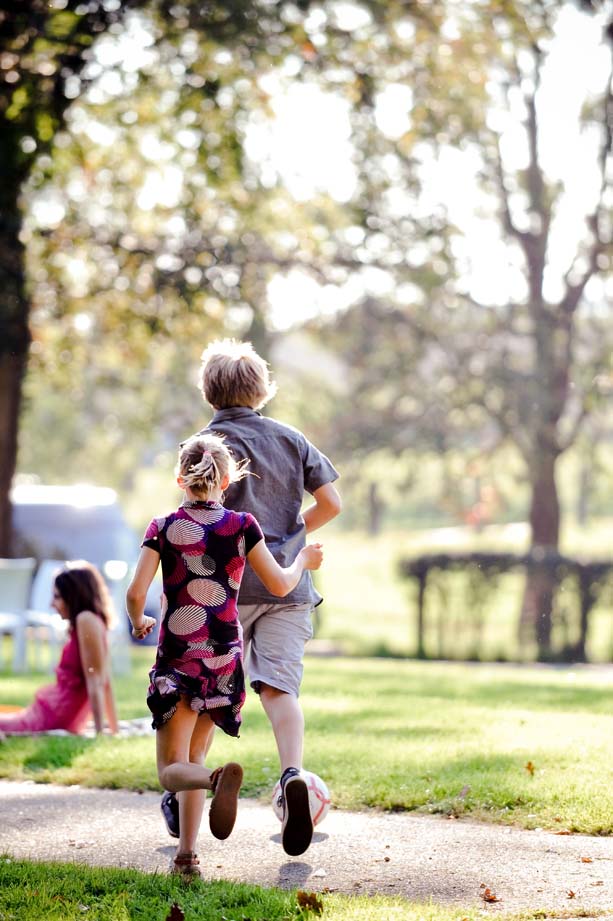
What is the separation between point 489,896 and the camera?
3.92m

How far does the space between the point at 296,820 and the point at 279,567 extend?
80 centimetres

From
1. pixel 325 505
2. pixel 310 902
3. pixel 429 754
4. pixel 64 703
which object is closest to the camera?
pixel 310 902

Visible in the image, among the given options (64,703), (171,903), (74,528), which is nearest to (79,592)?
→ (64,703)

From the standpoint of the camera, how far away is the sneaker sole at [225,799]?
12.9 feet

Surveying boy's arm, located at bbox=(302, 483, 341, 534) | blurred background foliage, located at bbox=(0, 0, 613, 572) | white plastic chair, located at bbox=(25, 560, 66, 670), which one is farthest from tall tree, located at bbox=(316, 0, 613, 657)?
boy's arm, located at bbox=(302, 483, 341, 534)

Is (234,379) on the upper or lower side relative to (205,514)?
upper

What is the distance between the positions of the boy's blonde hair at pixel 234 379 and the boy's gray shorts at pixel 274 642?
0.73m

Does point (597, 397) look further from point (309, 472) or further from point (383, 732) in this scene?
point (309, 472)

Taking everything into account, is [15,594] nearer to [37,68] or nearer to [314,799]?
[37,68]

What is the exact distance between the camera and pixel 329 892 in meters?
4.00

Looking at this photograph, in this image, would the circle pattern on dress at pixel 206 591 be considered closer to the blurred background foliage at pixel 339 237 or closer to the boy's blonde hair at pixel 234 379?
the boy's blonde hair at pixel 234 379

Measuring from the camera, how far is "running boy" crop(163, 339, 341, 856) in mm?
4570

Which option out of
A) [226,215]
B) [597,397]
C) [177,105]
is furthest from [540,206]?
[177,105]

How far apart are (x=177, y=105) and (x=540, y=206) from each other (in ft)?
22.7
